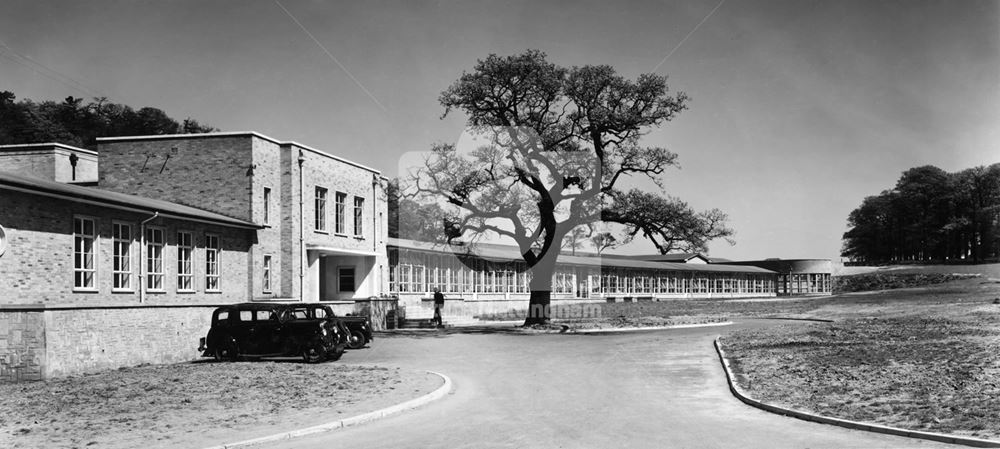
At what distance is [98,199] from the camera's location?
22.6 meters

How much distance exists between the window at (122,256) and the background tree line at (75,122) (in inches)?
1820

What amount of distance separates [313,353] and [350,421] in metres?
9.28

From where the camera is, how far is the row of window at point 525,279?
144 feet

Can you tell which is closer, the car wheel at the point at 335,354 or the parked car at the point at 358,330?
the car wheel at the point at 335,354

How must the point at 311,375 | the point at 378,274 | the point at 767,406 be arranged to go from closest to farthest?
the point at 767,406 → the point at 311,375 → the point at 378,274

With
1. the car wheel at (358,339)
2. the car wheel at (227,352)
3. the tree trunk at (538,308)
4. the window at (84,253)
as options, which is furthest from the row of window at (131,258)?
the tree trunk at (538,308)

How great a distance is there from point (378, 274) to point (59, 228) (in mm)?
19334

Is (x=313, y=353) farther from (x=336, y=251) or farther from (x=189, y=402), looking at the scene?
(x=336, y=251)

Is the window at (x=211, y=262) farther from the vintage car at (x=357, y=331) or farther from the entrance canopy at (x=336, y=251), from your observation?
the vintage car at (x=357, y=331)

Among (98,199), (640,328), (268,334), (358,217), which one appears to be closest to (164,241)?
(98,199)

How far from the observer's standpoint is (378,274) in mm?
40250

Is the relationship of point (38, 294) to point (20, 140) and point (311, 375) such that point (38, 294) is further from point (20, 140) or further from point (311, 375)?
point (20, 140)

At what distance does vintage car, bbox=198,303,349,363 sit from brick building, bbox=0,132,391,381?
1064 mm

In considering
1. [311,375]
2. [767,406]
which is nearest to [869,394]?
[767,406]
